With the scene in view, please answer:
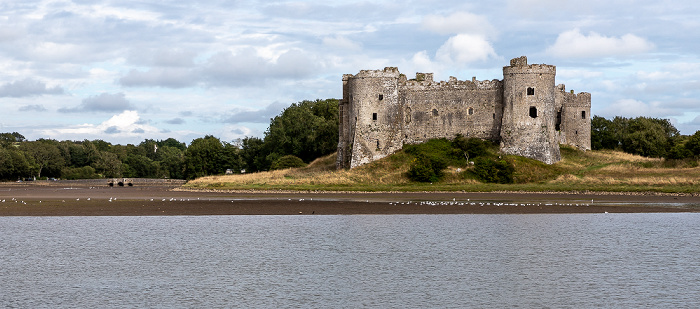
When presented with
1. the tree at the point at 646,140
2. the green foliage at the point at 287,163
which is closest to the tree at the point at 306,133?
the green foliage at the point at 287,163

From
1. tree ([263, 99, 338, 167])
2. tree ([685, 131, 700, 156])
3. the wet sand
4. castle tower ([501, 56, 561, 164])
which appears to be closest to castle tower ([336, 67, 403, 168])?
castle tower ([501, 56, 561, 164])

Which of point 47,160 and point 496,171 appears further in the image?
point 47,160

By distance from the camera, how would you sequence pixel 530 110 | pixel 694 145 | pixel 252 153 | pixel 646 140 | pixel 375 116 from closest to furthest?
pixel 530 110
pixel 694 145
pixel 375 116
pixel 646 140
pixel 252 153

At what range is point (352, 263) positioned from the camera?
82.5 ft

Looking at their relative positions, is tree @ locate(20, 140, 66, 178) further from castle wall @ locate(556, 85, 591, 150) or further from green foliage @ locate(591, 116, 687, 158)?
castle wall @ locate(556, 85, 591, 150)

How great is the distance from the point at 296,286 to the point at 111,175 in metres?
116

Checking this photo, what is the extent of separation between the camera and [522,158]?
59.2 m

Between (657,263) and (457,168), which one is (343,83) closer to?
(457,168)

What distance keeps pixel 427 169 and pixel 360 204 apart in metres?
13.0

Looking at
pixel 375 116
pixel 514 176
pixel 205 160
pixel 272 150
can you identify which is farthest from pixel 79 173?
Answer: pixel 514 176

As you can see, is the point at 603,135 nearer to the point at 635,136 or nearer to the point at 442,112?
the point at 635,136

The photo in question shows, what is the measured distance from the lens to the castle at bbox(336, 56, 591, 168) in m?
60.3

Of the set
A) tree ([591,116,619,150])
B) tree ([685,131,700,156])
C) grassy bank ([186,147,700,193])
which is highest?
tree ([591,116,619,150])

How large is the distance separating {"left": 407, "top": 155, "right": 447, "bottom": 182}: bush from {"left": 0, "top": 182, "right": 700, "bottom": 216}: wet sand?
399 centimetres
